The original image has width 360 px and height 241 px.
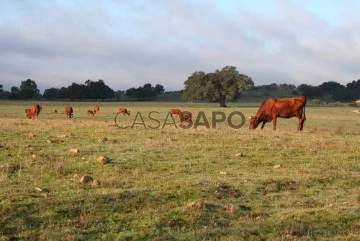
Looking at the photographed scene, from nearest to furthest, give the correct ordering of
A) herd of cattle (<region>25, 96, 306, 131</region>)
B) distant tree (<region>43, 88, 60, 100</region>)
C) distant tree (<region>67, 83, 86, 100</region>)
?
1. herd of cattle (<region>25, 96, 306, 131</region>)
2. distant tree (<region>67, 83, 86, 100</region>)
3. distant tree (<region>43, 88, 60, 100</region>)

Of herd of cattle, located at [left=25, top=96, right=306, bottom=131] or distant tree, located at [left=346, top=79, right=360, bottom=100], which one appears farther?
distant tree, located at [left=346, top=79, right=360, bottom=100]

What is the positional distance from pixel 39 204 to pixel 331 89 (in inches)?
5240

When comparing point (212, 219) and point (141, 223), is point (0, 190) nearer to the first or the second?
point (141, 223)

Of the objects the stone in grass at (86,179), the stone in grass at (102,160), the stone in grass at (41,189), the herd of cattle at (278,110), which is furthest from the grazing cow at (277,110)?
the stone in grass at (41,189)

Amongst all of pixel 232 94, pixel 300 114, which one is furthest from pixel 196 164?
pixel 232 94

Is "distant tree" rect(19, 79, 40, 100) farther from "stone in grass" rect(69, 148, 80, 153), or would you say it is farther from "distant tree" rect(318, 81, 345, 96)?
"stone in grass" rect(69, 148, 80, 153)

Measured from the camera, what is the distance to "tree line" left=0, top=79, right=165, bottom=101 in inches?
4653

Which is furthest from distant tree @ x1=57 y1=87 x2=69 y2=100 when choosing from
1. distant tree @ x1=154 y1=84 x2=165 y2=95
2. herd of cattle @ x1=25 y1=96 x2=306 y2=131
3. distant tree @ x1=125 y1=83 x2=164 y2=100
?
herd of cattle @ x1=25 y1=96 x2=306 y2=131

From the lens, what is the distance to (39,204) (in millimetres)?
8758

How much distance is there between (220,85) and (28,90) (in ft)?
170

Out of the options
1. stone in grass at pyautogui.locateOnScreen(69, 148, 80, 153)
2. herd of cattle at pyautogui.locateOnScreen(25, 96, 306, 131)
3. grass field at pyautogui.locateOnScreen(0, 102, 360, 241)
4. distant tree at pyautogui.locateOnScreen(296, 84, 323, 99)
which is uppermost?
distant tree at pyautogui.locateOnScreen(296, 84, 323, 99)

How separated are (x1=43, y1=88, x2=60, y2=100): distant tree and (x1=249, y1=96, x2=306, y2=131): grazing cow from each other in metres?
100

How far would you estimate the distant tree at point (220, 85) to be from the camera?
84750 mm

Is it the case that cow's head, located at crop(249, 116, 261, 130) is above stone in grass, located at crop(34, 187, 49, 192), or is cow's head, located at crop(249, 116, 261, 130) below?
above
